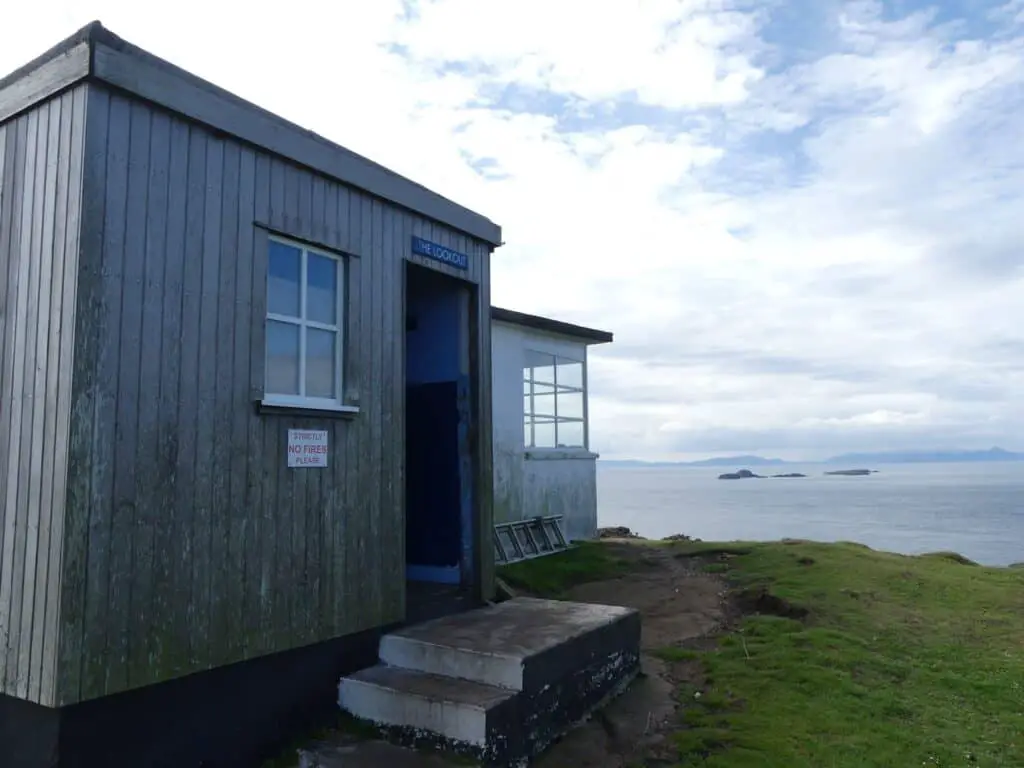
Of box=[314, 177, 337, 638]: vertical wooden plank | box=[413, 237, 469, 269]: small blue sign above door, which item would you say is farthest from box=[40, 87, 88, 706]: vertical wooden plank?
box=[413, 237, 469, 269]: small blue sign above door

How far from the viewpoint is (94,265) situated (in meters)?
3.96

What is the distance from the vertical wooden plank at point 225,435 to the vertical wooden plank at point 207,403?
23 mm

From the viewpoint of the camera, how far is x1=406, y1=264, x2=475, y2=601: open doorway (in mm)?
7086

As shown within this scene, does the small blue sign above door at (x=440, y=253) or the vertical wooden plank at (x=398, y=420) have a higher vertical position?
the small blue sign above door at (x=440, y=253)

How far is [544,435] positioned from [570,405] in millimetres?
922

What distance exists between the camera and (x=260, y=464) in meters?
4.86

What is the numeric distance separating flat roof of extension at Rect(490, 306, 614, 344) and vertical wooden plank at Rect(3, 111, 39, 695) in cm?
765

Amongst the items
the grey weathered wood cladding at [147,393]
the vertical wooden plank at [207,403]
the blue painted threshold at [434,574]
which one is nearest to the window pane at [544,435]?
the blue painted threshold at [434,574]

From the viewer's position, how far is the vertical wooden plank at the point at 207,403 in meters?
4.43

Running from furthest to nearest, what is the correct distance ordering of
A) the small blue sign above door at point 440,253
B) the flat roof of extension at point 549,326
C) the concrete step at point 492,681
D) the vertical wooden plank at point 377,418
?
the flat roof of extension at point 549,326 < the small blue sign above door at point 440,253 < the vertical wooden plank at point 377,418 < the concrete step at point 492,681

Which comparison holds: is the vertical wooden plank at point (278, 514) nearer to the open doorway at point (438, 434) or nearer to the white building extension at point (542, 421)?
the open doorway at point (438, 434)

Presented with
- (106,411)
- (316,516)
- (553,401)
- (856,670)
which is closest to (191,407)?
(106,411)

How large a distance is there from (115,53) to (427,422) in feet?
14.0

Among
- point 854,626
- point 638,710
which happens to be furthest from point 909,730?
point 854,626
